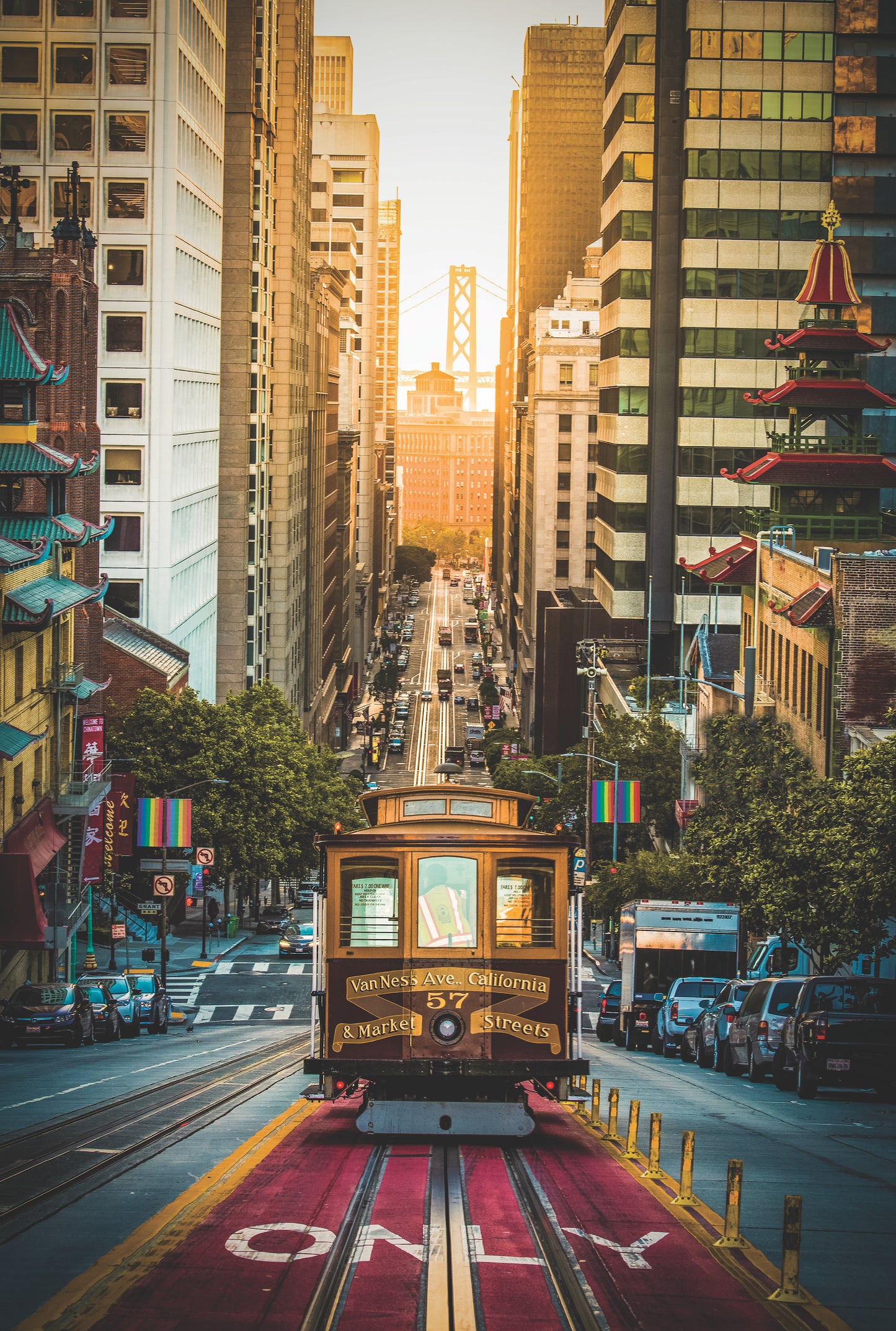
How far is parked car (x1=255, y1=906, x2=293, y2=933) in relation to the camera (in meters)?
78.7

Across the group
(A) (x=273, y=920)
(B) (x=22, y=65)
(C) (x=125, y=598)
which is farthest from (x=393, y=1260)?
(B) (x=22, y=65)

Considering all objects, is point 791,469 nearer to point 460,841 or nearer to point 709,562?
point 709,562

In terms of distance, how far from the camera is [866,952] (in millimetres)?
31953

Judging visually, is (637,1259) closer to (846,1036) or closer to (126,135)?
(846,1036)

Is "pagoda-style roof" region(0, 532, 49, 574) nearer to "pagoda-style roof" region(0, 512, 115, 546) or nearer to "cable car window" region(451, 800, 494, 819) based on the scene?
"pagoda-style roof" region(0, 512, 115, 546)

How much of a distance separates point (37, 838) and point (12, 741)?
5827mm

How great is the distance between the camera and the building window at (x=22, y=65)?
74.5 m

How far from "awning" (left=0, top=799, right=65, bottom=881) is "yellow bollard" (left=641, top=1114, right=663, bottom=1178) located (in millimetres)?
28840

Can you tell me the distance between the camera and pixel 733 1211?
544 inches

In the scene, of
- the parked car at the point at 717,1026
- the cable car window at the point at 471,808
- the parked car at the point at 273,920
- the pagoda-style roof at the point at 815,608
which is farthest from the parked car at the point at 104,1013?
the parked car at the point at 273,920

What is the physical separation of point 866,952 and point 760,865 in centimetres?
410

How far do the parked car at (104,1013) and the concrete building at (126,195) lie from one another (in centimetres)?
3629

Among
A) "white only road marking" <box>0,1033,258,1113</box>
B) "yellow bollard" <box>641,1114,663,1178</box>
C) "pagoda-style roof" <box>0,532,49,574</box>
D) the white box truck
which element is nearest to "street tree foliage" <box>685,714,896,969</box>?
the white box truck

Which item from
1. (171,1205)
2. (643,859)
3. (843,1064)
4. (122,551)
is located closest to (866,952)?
(843,1064)
